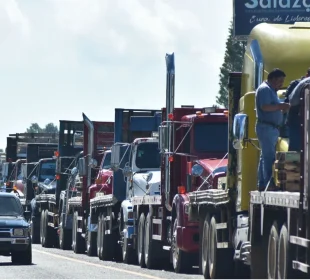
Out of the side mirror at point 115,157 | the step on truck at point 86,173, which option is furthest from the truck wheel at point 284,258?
the step on truck at point 86,173

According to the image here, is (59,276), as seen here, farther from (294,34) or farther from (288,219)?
(288,219)

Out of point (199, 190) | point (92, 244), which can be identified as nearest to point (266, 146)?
point (199, 190)

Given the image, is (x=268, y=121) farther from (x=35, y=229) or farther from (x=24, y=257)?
(x=35, y=229)

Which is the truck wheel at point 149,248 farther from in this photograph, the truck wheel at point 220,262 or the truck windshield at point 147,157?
the truck wheel at point 220,262

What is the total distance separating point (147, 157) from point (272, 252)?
482 inches

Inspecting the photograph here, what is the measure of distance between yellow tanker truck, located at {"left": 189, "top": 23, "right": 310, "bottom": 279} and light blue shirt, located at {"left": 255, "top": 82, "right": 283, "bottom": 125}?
0.41 metres

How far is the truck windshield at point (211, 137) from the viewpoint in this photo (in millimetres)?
24312

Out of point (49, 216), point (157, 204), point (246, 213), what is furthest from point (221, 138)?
point (49, 216)

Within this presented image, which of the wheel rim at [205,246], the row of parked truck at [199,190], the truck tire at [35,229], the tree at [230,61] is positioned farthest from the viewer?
the tree at [230,61]

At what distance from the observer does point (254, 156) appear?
19.5 metres

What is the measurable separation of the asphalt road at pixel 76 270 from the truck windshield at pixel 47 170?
13.2 metres

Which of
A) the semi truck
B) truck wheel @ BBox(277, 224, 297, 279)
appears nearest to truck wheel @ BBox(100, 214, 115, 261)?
the semi truck

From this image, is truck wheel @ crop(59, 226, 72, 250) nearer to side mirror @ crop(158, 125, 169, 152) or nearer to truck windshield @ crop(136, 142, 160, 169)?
truck windshield @ crop(136, 142, 160, 169)

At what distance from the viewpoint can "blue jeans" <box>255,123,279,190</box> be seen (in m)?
17.7
